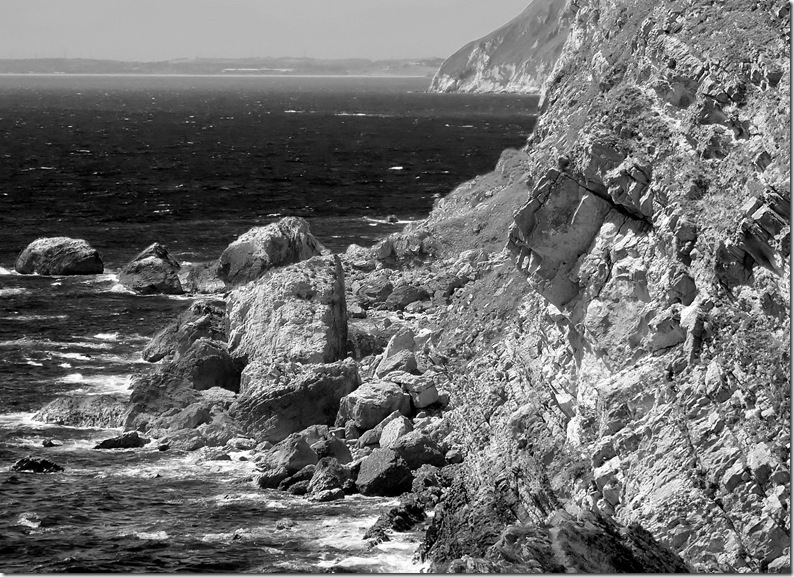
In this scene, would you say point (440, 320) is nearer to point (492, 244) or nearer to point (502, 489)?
point (492, 244)

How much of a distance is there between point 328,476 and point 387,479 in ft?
6.30

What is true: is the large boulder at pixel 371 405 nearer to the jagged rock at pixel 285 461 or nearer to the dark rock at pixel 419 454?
the jagged rock at pixel 285 461

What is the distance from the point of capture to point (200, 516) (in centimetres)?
3391

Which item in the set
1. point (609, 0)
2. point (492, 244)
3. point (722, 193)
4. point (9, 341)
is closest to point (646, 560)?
point (722, 193)

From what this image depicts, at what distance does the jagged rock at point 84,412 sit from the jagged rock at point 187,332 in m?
4.91

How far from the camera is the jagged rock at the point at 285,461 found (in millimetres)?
36500

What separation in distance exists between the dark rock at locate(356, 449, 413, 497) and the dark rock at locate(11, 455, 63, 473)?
1050cm

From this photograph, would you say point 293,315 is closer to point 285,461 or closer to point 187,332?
point 187,332

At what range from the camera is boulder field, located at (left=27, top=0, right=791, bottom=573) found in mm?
26172

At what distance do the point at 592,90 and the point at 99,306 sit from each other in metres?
32.7

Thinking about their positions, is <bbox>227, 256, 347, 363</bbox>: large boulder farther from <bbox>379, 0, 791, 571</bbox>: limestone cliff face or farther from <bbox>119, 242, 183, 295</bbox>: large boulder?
<bbox>119, 242, 183, 295</bbox>: large boulder

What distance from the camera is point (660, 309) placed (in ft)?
95.9

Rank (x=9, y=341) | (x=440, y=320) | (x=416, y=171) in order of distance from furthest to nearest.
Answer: (x=416, y=171) → (x=9, y=341) → (x=440, y=320)

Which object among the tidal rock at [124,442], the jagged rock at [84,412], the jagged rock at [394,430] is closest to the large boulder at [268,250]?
the jagged rock at [84,412]
